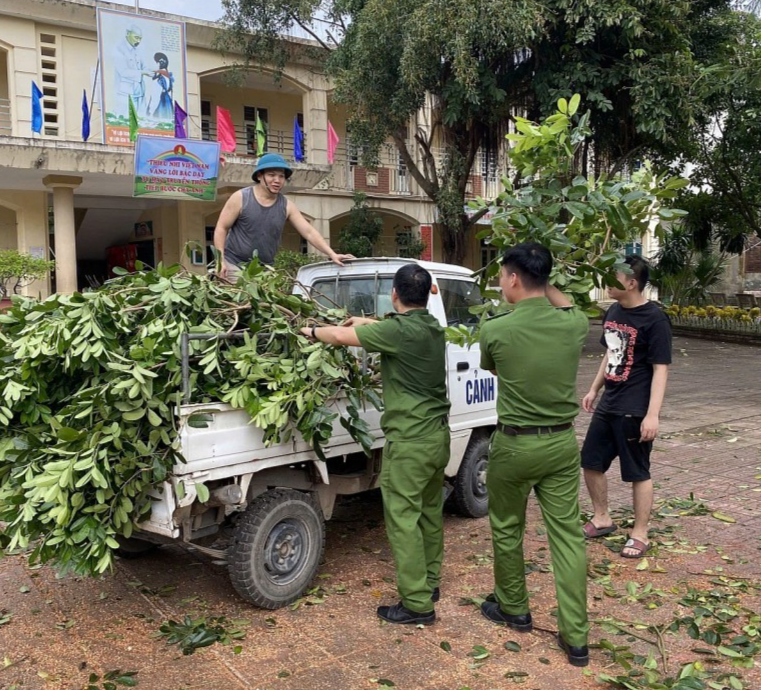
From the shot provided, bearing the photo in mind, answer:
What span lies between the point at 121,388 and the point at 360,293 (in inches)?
86.4

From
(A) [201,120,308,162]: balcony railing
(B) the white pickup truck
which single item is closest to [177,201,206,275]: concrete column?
(A) [201,120,308,162]: balcony railing

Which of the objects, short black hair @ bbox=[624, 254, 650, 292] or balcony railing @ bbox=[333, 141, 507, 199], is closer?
short black hair @ bbox=[624, 254, 650, 292]

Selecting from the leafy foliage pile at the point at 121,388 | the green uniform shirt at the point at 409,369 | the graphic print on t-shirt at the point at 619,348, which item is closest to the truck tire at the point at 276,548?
the leafy foliage pile at the point at 121,388

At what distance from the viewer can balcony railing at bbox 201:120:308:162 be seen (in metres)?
19.4

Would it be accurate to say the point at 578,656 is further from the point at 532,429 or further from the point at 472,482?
the point at 472,482

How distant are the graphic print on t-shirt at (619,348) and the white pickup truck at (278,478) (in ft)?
3.24

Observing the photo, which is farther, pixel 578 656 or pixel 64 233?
pixel 64 233

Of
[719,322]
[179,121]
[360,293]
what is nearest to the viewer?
[360,293]

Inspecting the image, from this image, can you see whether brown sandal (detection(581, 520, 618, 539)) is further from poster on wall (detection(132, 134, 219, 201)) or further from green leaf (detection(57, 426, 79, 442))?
poster on wall (detection(132, 134, 219, 201))

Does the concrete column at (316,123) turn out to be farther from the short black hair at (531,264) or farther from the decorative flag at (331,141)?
the short black hair at (531,264)

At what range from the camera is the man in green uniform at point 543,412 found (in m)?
3.39

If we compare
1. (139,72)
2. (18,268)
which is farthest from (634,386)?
(139,72)

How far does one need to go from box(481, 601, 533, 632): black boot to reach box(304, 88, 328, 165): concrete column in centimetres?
1622

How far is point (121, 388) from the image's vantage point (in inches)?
134
